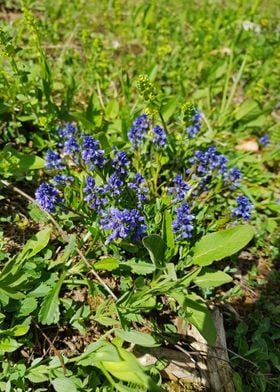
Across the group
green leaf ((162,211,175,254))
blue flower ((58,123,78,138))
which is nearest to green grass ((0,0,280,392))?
blue flower ((58,123,78,138))

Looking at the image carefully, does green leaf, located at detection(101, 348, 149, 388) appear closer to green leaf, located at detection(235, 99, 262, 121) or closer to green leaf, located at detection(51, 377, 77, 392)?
green leaf, located at detection(51, 377, 77, 392)

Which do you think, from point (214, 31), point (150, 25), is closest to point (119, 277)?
point (150, 25)

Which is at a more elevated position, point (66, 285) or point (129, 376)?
point (66, 285)

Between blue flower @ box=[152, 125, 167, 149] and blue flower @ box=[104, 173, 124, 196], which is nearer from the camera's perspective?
blue flower @ box=[104, 173, 124, 196]

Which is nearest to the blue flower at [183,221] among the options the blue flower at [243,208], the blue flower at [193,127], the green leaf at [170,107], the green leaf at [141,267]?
the green leaf at [141,267]

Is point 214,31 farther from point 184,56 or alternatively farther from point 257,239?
point 257,239

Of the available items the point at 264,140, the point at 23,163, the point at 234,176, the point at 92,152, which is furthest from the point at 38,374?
the point at 264,140

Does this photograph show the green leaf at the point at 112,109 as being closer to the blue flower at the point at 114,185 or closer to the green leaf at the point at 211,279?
the blue flower at the point at 114,185
